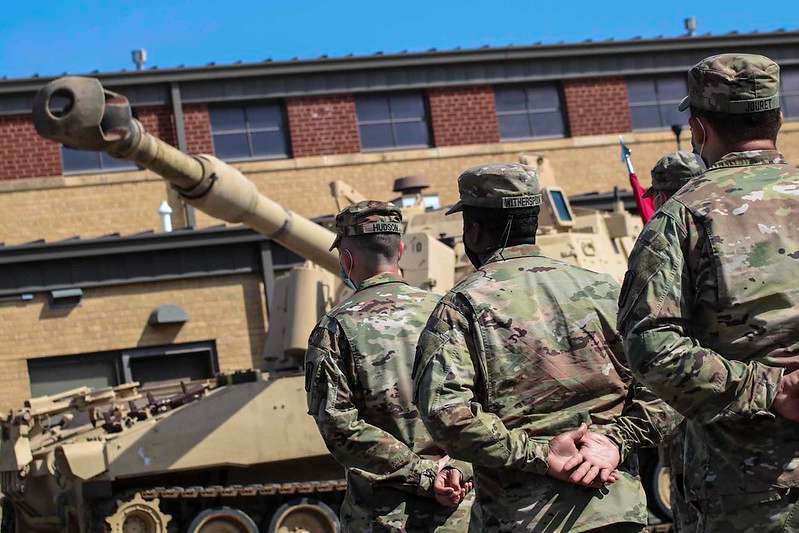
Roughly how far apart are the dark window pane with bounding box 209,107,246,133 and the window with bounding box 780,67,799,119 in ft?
38.9

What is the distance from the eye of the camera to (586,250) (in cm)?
1287

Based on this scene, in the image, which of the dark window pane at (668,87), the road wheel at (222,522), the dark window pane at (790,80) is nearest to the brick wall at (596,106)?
the dark window pane at (668,87)

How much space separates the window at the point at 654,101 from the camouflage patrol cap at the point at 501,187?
25.3 metres

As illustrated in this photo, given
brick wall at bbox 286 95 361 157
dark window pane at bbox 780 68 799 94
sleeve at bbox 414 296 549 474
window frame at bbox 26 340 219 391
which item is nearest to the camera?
sleeve at bbox 414 296 549 474

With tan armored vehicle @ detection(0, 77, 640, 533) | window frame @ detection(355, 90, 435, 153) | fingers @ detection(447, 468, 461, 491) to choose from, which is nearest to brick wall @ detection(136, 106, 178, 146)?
window frame @ detection(355, 90, 435, 153)

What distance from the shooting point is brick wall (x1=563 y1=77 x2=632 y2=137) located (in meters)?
28.5

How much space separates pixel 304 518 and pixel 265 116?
656 inches

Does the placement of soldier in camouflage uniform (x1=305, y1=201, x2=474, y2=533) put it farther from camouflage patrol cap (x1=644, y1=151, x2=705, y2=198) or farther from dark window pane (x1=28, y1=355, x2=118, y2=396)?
dark window pane (x1=28, y1=355, x2=118, y2=396)

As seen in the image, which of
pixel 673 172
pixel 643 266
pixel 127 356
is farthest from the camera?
pixel 127 356

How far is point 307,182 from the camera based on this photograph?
2670 centimetres

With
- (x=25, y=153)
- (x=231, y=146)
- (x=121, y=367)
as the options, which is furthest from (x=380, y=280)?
(x=25, y=153)

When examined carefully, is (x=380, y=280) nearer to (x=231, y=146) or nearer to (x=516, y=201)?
(x=516, y=201)

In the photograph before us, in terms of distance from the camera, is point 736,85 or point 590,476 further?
point 590,476

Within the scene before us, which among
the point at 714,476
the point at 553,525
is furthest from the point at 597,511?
the point at 714,476
